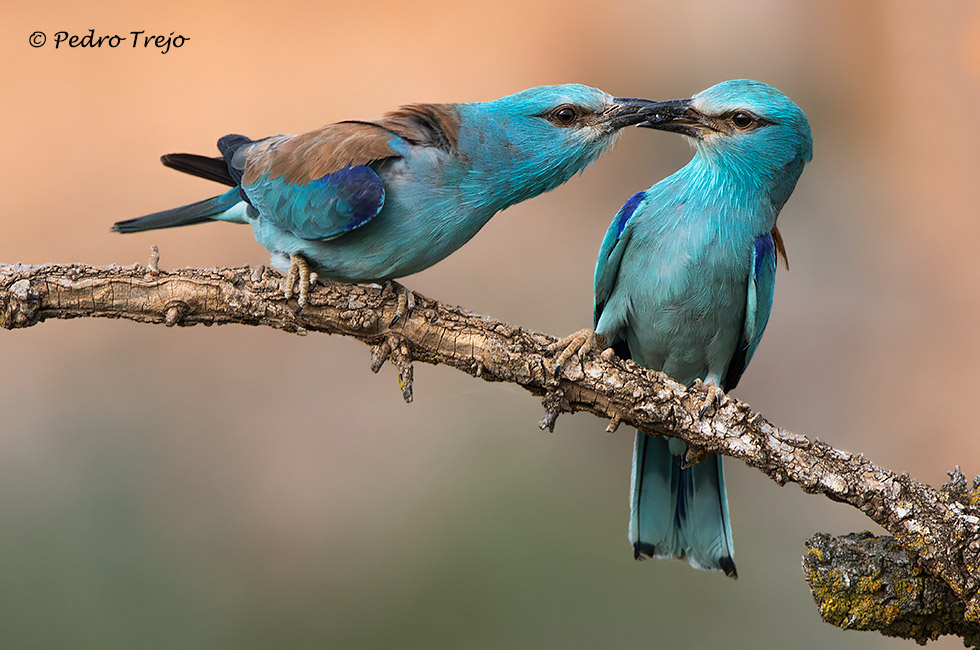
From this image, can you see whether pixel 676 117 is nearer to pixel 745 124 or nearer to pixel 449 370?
pixel 745 124

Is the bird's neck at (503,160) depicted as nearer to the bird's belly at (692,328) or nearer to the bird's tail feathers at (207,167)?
the bird's belly at (692,328)

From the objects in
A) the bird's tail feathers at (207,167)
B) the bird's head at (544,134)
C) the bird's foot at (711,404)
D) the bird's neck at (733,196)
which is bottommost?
the bird's foot at (711,404)

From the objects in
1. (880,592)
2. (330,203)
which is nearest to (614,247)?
(330,203)

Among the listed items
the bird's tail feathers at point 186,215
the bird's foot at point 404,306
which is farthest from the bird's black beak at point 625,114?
the bird's tail feathers at point 186,215

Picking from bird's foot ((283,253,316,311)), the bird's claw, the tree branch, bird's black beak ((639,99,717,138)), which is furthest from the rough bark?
bird's foot ((283,253,316,311))

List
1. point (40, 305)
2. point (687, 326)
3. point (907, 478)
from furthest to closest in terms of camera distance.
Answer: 1. point (687, 326)
2. point (40, 305)
3. point (907, 478)

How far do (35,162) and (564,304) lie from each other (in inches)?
131

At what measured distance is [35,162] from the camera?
5613 mm

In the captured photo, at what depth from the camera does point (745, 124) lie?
2850 millimetres

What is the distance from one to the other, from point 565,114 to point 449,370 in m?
3.14

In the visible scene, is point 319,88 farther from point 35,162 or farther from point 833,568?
point 833,568

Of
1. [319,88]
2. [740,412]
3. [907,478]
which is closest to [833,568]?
[907,478]

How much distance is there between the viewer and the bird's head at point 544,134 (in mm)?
2873

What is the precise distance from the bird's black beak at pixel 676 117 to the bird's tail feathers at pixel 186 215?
4.79 ft
